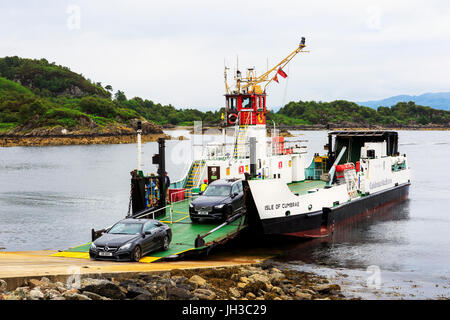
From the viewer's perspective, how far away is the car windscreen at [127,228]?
18000mm

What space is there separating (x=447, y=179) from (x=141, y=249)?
176 ft

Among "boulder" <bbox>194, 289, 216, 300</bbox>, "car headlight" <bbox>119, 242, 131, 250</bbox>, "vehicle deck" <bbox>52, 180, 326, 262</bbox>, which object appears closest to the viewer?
"boulder" <bbox>194, 289, 216, 300</bbox>

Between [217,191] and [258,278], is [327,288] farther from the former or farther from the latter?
[217,191]

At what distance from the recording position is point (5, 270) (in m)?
14.2

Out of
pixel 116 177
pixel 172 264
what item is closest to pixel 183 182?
pixel 172 264

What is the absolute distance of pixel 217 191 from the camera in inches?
903

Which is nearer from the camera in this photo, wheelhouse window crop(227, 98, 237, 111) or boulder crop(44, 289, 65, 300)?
boulder crop(44, 289, 65, 300)

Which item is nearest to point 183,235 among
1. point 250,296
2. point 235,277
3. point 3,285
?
point 235,277

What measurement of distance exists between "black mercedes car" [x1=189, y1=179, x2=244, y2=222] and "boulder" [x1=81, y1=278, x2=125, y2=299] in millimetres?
8428

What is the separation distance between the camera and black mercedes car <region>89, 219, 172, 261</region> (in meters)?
17.0

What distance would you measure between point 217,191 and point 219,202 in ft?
2.96

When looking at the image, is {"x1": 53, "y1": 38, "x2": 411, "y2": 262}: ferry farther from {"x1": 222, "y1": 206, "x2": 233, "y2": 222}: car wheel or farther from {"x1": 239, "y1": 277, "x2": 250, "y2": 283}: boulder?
{"x1": 239, "y1": 277, "x2": 250, "y2": 283}: boulder

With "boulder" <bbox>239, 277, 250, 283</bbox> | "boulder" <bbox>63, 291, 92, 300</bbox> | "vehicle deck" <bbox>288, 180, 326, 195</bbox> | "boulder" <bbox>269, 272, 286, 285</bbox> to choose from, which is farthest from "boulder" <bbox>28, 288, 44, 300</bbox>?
"vehicle deck" <bbox>288, 180, 326, 195</bbox>
